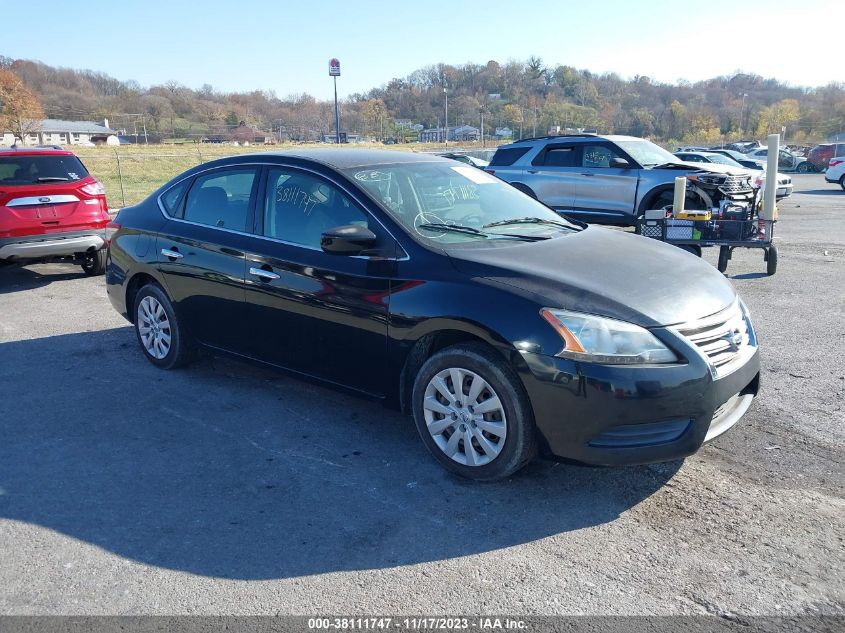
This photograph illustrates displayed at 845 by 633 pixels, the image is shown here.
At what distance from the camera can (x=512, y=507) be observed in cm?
355

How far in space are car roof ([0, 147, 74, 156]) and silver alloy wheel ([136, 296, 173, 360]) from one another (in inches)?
179

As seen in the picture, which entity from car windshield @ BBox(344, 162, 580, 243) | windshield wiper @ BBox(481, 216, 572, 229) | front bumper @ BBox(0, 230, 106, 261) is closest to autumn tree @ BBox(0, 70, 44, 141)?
front bumper @ BBox(0, 230, 106, 261)

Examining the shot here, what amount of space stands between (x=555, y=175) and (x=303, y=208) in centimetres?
904

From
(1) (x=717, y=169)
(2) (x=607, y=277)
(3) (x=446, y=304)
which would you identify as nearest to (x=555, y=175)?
(1) (x=717, y=169)

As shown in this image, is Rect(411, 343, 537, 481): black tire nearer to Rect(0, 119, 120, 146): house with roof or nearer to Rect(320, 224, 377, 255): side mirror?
Rect(320, 224, 377, 255): side mirror

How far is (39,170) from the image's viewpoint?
916 cm

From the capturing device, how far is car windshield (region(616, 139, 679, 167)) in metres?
12.2

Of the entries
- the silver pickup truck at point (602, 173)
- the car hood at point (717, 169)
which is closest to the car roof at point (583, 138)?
the silver pickup truck at point (602, 173)

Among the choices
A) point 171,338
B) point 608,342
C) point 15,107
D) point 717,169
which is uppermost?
point 15,107

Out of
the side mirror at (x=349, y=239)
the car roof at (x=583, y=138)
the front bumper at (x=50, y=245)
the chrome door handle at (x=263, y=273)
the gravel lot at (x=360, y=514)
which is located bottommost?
the gravel lot at (x=360, y=514)

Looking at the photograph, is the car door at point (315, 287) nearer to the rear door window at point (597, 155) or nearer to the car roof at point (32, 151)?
the car roof at point (32, 151)

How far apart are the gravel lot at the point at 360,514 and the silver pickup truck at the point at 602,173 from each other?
6.81 meters

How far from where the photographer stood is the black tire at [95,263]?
973 centimetres

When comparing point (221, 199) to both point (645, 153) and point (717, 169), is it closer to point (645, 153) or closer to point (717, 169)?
point (717, 169)
